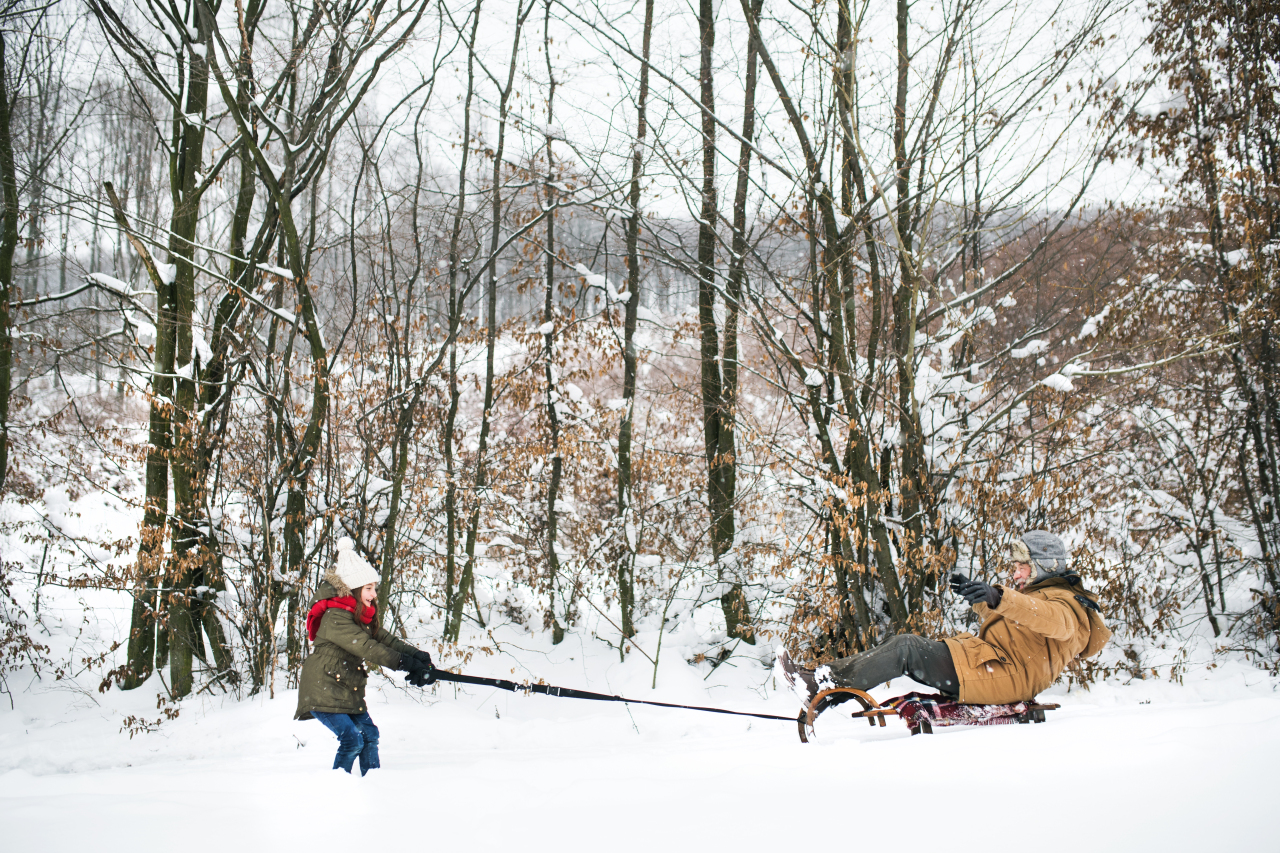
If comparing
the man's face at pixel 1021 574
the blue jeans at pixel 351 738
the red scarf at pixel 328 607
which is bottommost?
the blue jeans at pixel 351 738


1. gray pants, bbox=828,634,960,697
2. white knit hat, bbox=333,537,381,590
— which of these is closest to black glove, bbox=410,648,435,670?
white knit hat, bbox=333,537,381,590

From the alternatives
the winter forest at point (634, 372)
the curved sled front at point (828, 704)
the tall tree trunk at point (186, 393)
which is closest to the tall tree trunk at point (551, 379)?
the winter forest at point (634, 372)

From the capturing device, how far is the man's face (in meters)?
3.70

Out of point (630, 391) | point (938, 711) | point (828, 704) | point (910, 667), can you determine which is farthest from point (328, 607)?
point (630, 391)

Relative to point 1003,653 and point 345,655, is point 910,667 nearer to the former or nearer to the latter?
point 1003,653

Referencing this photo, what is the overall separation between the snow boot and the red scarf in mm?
2462

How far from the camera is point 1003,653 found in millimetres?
3727

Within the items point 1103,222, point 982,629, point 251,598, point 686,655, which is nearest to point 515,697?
point 686,655

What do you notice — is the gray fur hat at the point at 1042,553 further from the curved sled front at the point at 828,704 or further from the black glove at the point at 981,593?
the curved sled front at the point at 828,704

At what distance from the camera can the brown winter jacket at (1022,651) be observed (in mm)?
3580

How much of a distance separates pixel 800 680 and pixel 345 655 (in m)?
2.67

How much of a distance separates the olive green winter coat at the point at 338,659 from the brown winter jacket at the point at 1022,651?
3.19m

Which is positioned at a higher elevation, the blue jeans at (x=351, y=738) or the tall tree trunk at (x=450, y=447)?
the tall tree trunk at (x=450, y=447)

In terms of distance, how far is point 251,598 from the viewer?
6871 millimetres
